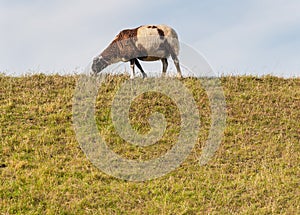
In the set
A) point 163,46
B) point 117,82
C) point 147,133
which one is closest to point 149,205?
point 147,133

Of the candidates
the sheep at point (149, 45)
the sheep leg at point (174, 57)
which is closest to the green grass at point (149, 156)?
the sheep leg at point (174, 57)

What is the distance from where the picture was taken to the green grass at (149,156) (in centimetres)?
1093

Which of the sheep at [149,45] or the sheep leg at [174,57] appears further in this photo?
the sheep leg at [174,57]

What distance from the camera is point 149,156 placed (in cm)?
1339

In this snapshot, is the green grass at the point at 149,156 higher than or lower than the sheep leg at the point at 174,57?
lower

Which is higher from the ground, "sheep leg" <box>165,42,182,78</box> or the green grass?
"sheep leg" <box>165,42,182,78</box>

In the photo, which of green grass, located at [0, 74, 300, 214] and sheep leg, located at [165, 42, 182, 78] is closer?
green grass, located at [0, 74, 300, 214]

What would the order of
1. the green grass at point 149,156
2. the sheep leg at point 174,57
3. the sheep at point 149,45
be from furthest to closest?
the sheep leg at point 174,57
the sheep at point 149,45
the green grass at point 149,156

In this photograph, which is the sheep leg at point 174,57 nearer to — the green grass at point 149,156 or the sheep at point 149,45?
the sheep at point 149,45

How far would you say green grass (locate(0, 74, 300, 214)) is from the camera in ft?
35.9

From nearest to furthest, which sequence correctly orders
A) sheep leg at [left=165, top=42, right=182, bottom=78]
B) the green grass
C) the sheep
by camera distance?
the green grass, the sheep, sheep leg at [left=165, top=42, right=182, bottom=78]

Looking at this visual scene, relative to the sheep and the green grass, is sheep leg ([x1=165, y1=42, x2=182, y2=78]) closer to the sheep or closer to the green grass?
the sheep

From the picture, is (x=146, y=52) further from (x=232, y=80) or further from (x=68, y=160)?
(x=68, y=160)

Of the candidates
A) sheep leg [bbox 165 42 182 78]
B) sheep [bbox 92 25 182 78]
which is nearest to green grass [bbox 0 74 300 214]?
sheep leg [bbox 165 42 182 78]
